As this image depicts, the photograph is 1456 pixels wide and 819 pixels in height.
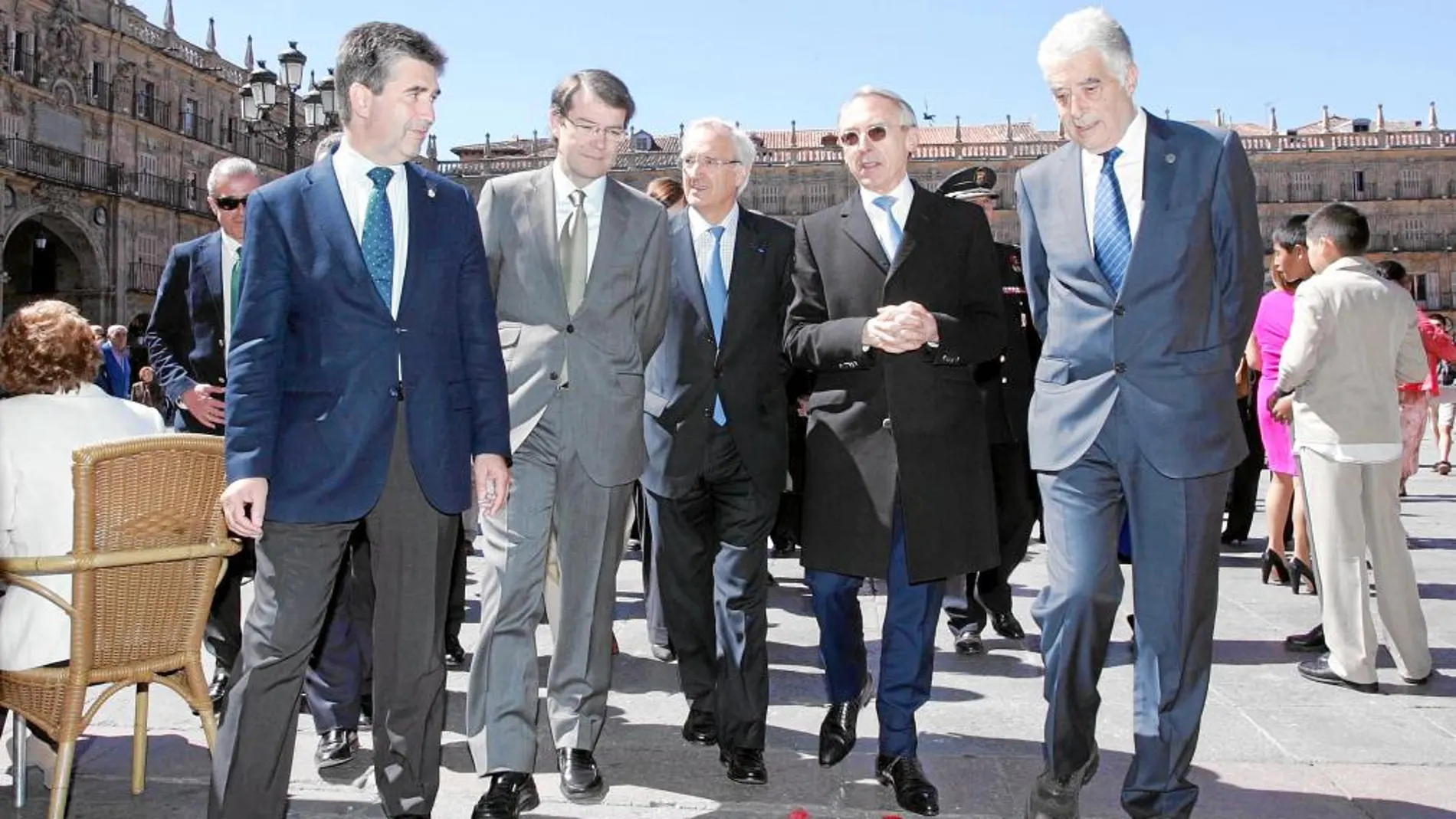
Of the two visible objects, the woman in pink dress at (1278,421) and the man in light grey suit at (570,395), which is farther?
the woman in pink dress at (1278,421)

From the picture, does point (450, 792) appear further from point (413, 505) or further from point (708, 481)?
point (708, 481)

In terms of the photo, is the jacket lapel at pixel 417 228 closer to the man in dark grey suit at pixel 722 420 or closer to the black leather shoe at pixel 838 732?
the man in dark grey suit at pixel 722 420

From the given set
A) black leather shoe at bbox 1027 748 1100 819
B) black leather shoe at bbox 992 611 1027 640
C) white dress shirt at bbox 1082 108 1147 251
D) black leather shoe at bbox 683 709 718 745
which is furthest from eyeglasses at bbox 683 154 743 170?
black leather shoe at bbox 992 611 1027 640

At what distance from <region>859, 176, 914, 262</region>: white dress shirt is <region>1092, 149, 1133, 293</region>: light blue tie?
61 cm

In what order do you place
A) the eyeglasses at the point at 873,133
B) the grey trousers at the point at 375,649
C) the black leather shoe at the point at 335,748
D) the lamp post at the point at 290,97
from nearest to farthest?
the grey trousers at the point at 375,649, the eyeglasses at the point at 873,133, the black leather shoe at the point at 335,748, the lamp post at the point at 290,97

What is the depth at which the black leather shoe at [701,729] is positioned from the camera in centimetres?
388

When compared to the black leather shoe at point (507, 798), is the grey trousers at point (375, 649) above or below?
above

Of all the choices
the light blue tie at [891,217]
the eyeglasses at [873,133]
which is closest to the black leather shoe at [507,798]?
the light blue tie at [891,217]

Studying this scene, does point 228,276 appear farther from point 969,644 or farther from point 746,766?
point 969,644

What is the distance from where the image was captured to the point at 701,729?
3.89m

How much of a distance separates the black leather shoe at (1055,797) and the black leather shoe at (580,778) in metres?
1.18

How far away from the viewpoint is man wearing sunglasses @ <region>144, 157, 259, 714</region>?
14.7 ft

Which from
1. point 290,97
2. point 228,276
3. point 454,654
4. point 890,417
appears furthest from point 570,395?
point 290,97

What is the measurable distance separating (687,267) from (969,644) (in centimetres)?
240
